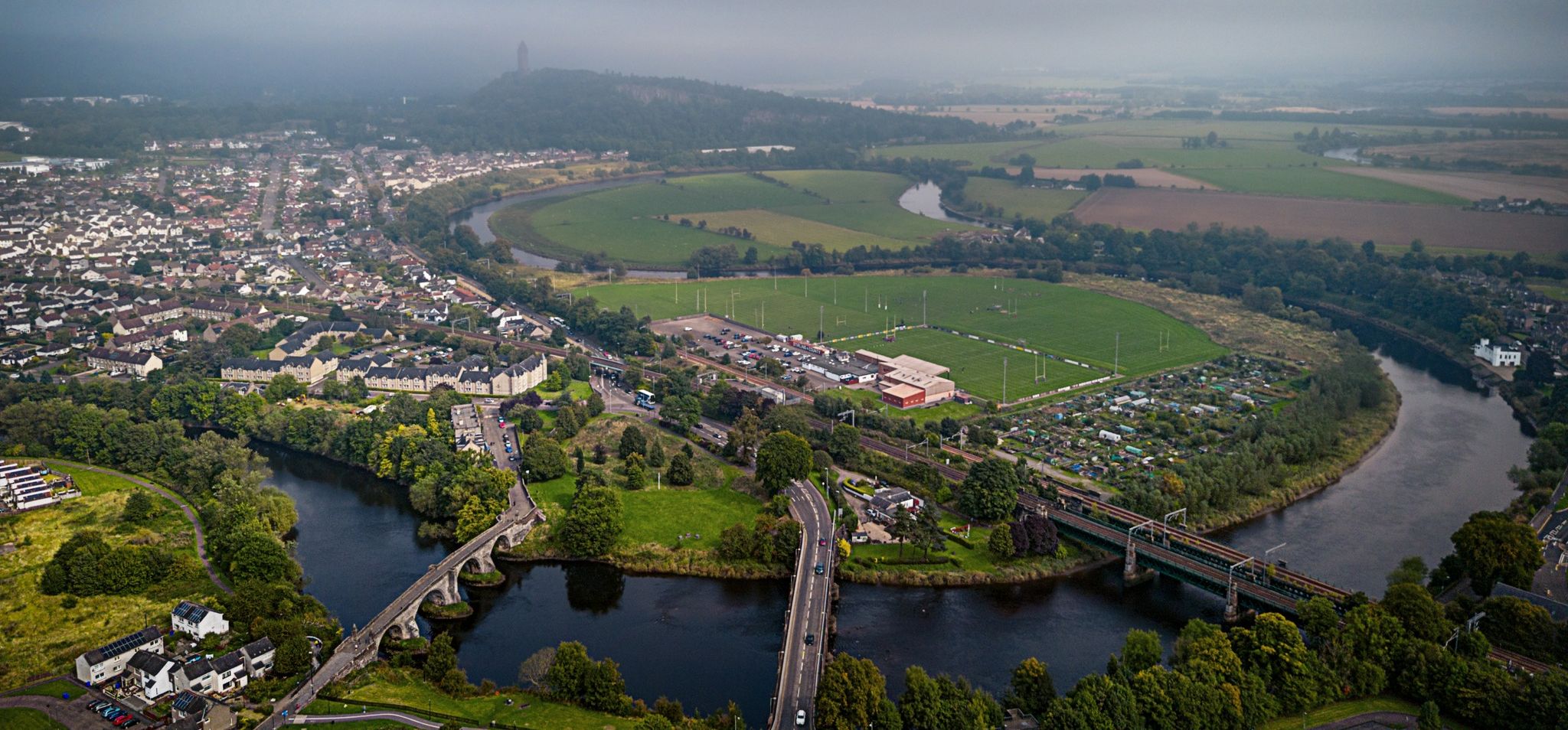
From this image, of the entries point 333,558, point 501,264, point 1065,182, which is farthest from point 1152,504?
point 1065,182

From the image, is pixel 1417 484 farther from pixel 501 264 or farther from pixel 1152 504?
pixel 501 264

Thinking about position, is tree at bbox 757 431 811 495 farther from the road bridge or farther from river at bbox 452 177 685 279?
river at bbox 452 177 685 279

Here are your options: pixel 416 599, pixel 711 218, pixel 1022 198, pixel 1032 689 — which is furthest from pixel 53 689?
pixel 1022 198

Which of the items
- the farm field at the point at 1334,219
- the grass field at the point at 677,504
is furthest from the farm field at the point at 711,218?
the grass field at the point at 677,504

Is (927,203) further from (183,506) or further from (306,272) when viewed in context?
(183,506)

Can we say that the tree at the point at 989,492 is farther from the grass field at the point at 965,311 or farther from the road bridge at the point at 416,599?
the grass field at the point at 965,311

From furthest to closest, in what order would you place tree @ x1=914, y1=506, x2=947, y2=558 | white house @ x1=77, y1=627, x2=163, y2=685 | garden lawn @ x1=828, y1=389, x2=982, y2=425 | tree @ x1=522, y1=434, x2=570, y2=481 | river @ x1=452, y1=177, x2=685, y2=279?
river @ x1=452, y1=177, x2=685, y2=279, garden lawn @ x1=828, y1=389, x2=982, y2=425, tree @ x1=522, y1=434, x2=570, y2=481, tree @ x1=914, y1=506, x2=947, y2=558, white house @ x1=77, y1=627, x2=163, y2=685

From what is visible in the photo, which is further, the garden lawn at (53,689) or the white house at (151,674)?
the garden lawn at (53,689)

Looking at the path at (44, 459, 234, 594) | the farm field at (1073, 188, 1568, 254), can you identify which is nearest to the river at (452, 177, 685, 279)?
the farm field at (1073, 188, 1568, 254)
